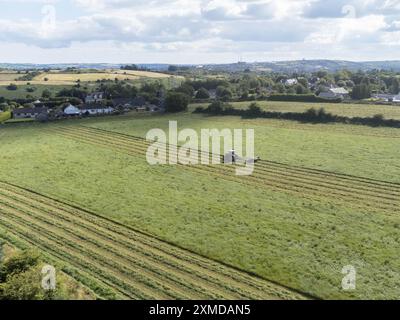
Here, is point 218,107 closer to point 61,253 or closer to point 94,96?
point 94,96

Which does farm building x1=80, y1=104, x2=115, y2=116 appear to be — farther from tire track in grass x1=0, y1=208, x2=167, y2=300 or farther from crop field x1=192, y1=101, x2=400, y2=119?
tire track in grass x1=0, y1=208, x2=167, y2=300

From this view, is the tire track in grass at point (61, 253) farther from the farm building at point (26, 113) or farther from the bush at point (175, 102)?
the farm building at point (26, 113)

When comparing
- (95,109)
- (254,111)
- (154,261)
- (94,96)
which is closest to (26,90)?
(94,96)

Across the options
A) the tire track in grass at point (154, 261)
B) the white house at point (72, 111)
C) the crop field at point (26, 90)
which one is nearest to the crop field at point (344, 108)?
the white house at point (72, 111)

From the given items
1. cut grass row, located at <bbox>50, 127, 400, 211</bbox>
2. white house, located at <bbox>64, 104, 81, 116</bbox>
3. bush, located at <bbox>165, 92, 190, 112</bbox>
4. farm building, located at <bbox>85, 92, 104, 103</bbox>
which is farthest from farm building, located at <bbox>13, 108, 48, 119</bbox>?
cut grass row, located at <bbox>50, 127, 400, 211</bbox>
